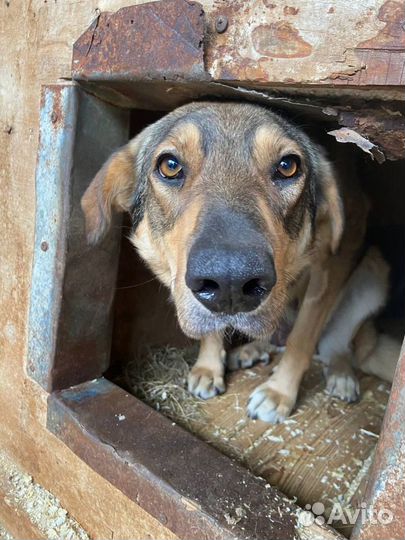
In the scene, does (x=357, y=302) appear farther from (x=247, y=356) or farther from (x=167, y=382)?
(x=167, y=382)

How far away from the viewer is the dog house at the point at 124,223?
1240 mm

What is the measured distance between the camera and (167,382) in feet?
8.98

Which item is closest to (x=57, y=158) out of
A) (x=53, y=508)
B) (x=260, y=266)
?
(x=260, y=266)

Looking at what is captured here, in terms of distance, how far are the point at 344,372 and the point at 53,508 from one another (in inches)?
70.9

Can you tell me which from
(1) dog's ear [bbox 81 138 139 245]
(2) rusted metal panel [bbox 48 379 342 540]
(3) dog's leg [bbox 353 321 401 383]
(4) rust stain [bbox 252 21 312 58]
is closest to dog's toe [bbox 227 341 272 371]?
(3) dog's leg [bbox 353 321 401 383]

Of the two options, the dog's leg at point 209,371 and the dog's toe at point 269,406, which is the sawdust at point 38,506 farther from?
the dog's toe at point 269,406

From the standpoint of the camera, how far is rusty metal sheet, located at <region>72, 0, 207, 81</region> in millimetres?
1509

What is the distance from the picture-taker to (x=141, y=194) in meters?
2.38

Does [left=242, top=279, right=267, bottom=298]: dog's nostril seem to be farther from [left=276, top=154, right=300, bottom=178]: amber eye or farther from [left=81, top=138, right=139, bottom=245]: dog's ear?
[left=81, top=138, right=139, bottom=245]: dog's ear

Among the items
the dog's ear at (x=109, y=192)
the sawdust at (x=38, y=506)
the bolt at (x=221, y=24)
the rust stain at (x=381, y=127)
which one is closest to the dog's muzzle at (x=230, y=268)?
the rust stain at (x=381, y=127)

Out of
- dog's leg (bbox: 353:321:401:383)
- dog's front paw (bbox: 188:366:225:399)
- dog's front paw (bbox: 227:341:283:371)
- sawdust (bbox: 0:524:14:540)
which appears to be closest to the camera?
sawdust (bbox: 0:524:14:540)

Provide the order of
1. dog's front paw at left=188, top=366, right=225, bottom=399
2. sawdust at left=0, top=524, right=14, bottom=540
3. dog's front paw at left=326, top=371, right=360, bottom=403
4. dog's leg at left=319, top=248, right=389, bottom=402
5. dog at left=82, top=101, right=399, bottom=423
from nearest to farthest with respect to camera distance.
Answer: dog at left=82, top=101, right=399, bottom=423 < sawdust at left=0, top=524, right=14, bottom=540 < dog's front paw at left=188, top=366, right=225, bottom=399 < dog's front paw at left=326, top=371, right=360, bottom=403 < dog's leg at left=319, top=248, right=389, bottom=402

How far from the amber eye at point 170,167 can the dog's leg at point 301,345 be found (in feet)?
3.56

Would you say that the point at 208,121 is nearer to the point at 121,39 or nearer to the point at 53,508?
the point at 121,39
